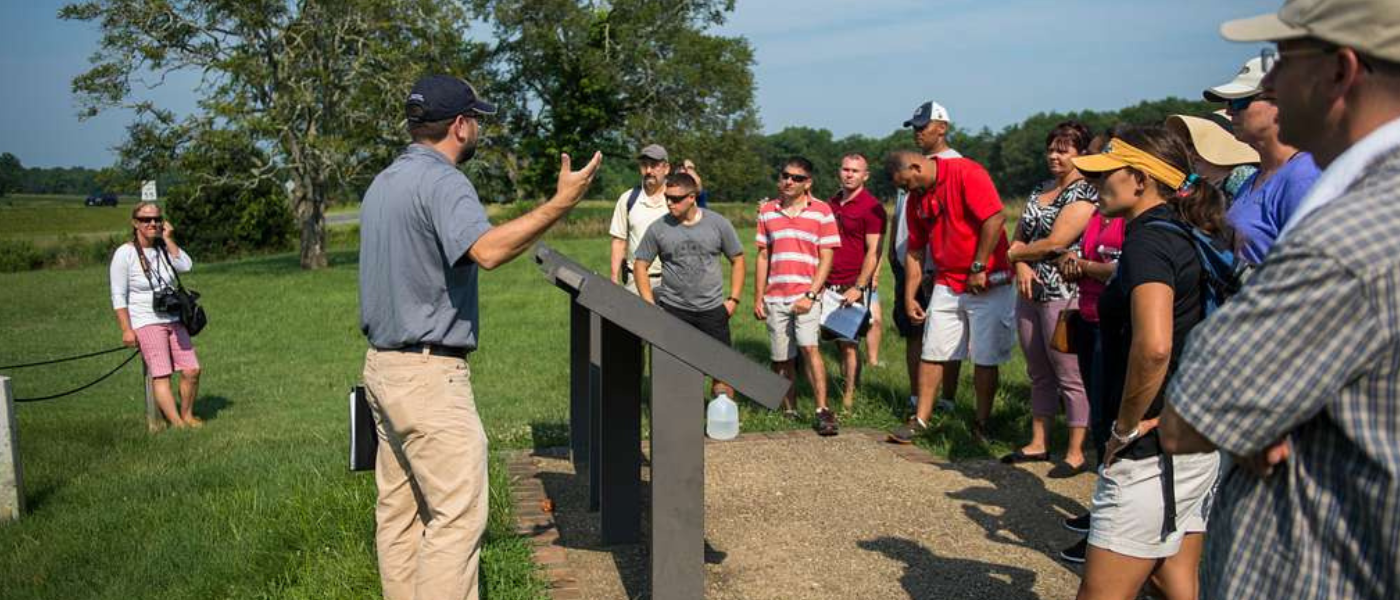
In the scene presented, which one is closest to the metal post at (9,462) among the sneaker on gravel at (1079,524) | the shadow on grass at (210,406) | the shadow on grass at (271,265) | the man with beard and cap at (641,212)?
the shadow on grass at (210,406)

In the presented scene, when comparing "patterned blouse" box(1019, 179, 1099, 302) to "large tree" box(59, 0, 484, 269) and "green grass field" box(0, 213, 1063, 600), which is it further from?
"large tree" box(59, 0, 484, 269)

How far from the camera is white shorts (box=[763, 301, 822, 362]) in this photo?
8.14m

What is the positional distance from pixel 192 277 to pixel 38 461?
2111cm

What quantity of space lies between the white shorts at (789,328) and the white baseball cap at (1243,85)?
340cm

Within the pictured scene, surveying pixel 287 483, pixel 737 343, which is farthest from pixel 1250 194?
pixel 737 343

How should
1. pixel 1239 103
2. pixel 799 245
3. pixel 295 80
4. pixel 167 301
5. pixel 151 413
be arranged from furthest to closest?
pixel 295 80 → pixel 151 413 → pixel 167 301 → pixel 799 245 → pixel 1239 103

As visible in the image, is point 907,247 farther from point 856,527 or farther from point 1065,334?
point 1065,334

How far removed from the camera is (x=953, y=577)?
4.97m

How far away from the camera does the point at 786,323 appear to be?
27.1 feet

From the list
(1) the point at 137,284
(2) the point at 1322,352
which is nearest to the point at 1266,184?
(2) the point at 1322,352

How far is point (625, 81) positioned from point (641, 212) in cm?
4773

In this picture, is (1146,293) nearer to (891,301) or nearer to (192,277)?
(891,301)

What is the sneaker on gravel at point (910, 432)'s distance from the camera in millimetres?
7363

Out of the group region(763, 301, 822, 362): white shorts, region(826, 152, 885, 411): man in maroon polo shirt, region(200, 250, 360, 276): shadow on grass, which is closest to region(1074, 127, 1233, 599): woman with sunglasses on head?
region(763, 301, 822, 362): white shorts
